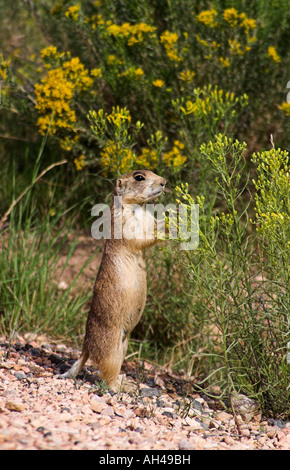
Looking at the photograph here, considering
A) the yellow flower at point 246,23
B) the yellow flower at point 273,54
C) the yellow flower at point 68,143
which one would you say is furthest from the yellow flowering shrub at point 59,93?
the yellow flower at point 273,54

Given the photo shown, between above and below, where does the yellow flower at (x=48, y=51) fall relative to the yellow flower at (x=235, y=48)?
below

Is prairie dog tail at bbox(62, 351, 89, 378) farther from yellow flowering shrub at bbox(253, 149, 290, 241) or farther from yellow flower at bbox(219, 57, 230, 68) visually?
yellow flower at bbox(219, 57, 230, 68)

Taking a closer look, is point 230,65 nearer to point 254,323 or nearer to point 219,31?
point 219,31

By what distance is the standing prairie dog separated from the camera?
4230mm

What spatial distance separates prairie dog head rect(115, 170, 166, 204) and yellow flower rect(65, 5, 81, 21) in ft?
7.43

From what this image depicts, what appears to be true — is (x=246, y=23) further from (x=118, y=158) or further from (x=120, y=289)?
(x=120, y=289)

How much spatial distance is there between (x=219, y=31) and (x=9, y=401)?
13.7ft

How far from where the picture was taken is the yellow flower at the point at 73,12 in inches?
228

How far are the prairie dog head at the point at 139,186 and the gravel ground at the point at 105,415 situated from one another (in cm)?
135

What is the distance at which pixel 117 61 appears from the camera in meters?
5.85

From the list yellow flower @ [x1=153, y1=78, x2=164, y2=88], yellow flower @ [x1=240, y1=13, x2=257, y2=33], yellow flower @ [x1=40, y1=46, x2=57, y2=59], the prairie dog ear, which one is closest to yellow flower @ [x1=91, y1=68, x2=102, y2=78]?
yellow flower @ [x1=40, y1=46, x2=57, y2=59]

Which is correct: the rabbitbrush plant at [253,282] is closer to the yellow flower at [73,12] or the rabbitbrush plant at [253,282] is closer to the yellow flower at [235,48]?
the yellow flower at [235,48]

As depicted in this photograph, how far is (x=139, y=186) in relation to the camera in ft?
14.3

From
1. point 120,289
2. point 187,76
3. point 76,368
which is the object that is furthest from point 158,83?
point 76,368
